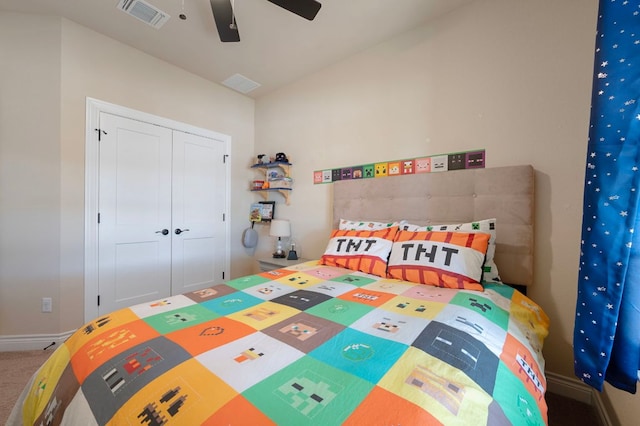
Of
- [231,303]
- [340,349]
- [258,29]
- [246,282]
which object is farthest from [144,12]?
[340,349]

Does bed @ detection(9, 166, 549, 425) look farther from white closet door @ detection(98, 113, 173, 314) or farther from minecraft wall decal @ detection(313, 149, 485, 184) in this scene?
white closet door @ detection(98, 113, 173, 314)

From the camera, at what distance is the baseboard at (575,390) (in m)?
1.45

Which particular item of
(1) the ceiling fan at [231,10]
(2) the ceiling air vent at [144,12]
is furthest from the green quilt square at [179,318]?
(2) the ceiling air vent at [144,12]

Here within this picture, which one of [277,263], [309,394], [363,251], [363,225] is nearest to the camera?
[309,394]

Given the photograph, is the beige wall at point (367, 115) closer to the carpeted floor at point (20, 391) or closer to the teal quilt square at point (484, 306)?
the carpeted floor at point (20, 391)

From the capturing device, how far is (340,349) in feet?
2.71

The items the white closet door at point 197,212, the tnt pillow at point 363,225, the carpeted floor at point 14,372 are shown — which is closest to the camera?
the carpeted floor at point 14,372

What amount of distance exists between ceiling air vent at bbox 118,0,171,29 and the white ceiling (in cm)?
5

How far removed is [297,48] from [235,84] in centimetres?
112

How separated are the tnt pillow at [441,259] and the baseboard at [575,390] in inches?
35.4

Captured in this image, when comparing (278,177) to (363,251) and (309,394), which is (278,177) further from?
(309,394)

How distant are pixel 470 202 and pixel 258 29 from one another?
233cm

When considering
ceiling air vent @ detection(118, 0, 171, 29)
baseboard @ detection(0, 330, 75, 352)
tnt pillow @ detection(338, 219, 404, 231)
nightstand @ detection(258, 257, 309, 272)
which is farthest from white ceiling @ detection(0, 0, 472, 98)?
baseboard @ detection(0, 330, 75, 352)

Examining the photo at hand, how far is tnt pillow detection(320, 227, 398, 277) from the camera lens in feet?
6.08
